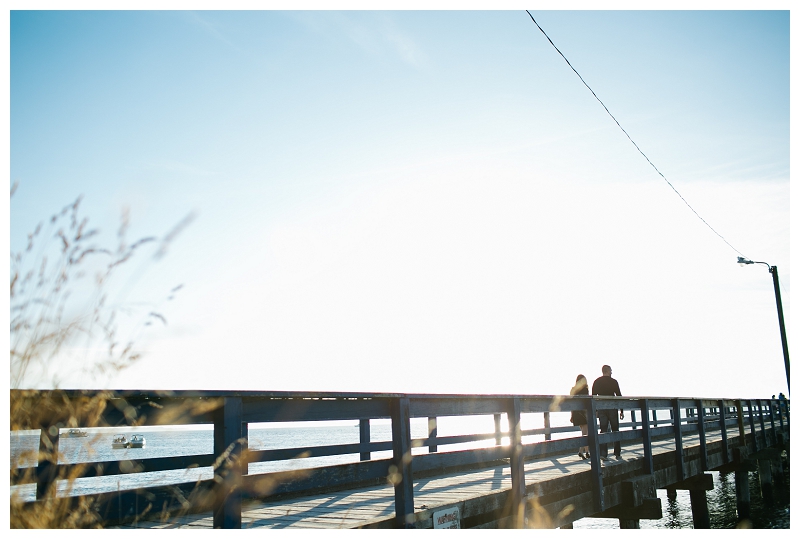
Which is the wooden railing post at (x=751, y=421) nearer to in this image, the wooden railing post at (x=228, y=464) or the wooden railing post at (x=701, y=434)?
the wooden railing post at (x=701, y=434)

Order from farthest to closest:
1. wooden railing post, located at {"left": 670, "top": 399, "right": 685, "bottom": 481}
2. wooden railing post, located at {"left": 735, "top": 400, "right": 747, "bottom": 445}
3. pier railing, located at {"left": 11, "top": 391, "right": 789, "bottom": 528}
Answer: wooden railing post, located at {"left": 735, "top": 400, "right": 747, "bottom": 445}, wooden railing post, located at {"left": 670, "top": 399, "right": 685, "bottom": 481}, pier railing, located at {"left": 11, "top": 391, "right": 789, "bottom": 528}

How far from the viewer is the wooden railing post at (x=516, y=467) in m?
5.74

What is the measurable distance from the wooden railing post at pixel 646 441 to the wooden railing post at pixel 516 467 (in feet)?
13.1

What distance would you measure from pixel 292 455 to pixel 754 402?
1991 centimetres

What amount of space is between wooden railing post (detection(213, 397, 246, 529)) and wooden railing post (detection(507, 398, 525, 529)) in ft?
10.5

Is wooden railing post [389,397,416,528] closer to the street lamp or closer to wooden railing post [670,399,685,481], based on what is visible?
wooden railing post [670,399,685,481]

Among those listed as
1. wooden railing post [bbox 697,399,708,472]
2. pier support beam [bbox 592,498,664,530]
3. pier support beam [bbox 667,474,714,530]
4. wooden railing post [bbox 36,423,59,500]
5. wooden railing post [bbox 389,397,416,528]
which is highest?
wooden railing post [bbox 36,423,59,500]

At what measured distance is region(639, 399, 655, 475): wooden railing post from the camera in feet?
29.8

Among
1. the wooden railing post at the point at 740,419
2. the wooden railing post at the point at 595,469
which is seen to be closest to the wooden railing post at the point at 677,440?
the wooden railing post at the point at 595,469

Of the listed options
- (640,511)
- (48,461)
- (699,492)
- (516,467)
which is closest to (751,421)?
(699,492)

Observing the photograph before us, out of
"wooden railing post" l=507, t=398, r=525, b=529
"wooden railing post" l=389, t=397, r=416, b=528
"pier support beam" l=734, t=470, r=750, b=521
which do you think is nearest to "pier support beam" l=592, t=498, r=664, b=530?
"wooden railing post" l=507, t=398, r=525, b=529

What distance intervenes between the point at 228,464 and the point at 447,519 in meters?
2.39
